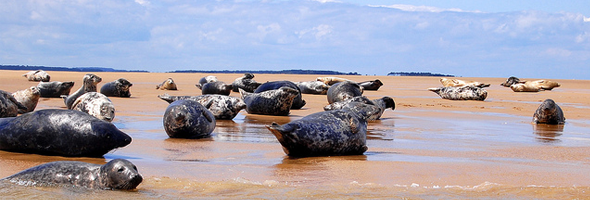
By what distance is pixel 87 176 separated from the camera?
11.4 feet

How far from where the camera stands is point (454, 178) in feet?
13.4

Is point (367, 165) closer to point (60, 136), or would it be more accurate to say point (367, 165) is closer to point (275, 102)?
point (60, 136)

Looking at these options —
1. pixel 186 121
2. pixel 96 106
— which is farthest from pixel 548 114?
pixel 96 106

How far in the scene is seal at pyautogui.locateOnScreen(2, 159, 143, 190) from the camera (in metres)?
3.40

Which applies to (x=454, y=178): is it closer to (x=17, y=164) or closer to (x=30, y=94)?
(x=17, y=164)

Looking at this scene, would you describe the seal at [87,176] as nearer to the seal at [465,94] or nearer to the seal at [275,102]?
the seal at [275,102]

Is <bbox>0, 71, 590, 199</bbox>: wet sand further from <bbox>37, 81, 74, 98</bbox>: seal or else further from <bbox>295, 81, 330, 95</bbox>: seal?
<bbox>295, 81, 330, 95</bbox>: seal

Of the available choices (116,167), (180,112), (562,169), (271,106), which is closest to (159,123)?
(180,112)

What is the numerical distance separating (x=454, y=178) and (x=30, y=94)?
6.21m

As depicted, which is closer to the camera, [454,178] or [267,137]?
[454,178]

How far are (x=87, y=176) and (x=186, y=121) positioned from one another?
260 centimetres

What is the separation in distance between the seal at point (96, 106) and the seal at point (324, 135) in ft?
9.94

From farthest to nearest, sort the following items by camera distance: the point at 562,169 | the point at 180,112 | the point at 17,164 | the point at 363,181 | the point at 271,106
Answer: the point at 271,106 < the point at 180,112 < the point at 562,169 < the point at 17,164 < the point at 363,181

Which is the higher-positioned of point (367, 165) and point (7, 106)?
point (7, 106)
